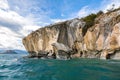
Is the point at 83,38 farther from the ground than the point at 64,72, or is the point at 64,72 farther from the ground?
the point at 83,38

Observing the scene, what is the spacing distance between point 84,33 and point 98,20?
6268 mm

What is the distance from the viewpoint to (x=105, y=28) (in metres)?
59.4

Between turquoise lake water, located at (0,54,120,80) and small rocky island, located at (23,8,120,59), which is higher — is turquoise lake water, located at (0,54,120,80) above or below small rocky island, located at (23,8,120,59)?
below

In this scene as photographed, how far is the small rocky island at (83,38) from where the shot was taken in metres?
56.3

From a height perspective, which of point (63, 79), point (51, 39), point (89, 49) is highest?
point (51, 39)

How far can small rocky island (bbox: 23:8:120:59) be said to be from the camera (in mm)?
56344

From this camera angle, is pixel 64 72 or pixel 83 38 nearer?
pixel 64 72

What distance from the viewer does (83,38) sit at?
67500 millimetres

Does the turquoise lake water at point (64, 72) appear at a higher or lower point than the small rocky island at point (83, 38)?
lower

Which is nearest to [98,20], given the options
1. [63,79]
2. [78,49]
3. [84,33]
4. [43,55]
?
[84,33]

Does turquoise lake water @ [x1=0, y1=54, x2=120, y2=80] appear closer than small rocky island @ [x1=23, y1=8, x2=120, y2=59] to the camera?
Yes

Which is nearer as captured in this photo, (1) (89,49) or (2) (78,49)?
(1) (89,49)

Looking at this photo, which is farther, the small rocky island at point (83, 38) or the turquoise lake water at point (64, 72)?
the small rocky island at point (83, 38)

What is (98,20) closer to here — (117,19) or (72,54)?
(117,19)
